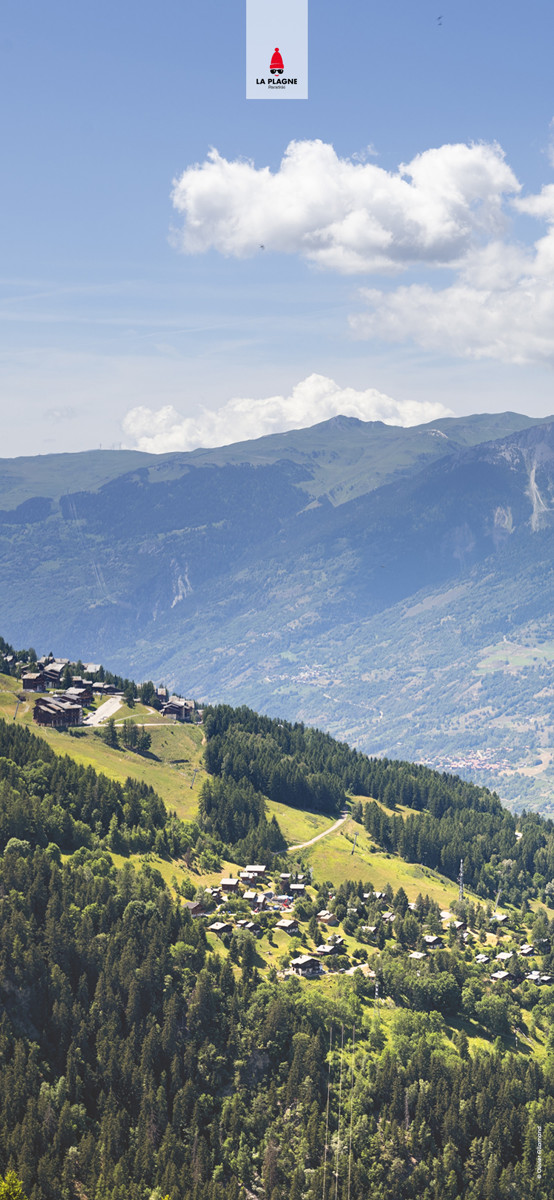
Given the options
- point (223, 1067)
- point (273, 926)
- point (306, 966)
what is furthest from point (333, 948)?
point (223, 1067)

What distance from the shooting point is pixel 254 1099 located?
471 feet

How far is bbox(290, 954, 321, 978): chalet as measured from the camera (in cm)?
17238

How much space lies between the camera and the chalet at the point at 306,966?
17238 cm

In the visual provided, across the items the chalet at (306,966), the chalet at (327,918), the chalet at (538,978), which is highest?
the chalet at (327,918)

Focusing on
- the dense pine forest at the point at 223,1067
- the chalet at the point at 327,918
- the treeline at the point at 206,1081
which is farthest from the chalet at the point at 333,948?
the treeline at the point at 206,1081

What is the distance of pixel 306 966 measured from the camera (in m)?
173

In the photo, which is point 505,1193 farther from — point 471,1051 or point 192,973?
point 192,973

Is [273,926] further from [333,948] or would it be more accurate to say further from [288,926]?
[333,948]

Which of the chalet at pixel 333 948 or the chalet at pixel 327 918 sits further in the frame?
the chalet at pixel 327 918

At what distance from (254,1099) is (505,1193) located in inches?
1322

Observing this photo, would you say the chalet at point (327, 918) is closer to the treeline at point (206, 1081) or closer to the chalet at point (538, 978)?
the treeline at point (206, 1081)

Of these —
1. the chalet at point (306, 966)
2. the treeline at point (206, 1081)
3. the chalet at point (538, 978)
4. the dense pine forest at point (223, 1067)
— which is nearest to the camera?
the treeline at point (206, 1081)

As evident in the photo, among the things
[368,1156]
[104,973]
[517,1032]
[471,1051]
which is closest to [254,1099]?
[368,1156]

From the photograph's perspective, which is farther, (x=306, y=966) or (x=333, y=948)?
(x=333, y=948)
